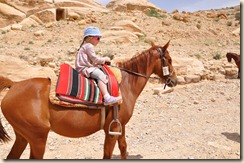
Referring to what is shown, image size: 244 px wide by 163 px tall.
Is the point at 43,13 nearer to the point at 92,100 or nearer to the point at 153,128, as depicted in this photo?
the point at 153,128

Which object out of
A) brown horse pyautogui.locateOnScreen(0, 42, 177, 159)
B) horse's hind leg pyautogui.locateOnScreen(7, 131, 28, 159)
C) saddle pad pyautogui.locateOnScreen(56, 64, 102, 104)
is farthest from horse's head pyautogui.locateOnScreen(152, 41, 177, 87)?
horse's hind leg pyautogui.locateOnScreen(7, 131, 28, 159)

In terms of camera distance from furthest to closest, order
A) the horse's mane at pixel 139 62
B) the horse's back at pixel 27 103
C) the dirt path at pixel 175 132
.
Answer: the dirt path at pixel 175 132, the horse's mane at pixel 139 62, the horse's back at pixel 27 103

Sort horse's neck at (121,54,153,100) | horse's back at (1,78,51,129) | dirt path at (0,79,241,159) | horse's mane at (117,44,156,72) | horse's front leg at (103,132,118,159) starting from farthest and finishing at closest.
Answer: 1. dirt path at (0,79,241,159)
2. horse's mane at (117,44,156,72)
3. horse's neck at (121,54,153,100)
4. horse's front leg at (103,132,118,159)
5. horse's back at (1,78,51,129)

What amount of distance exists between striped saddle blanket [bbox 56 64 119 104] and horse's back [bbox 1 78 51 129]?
211 millimetres

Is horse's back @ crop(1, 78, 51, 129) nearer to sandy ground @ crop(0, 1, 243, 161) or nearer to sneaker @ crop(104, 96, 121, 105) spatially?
sneaker @ crop(104, 96, 121, 105)

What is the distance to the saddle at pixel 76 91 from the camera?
136 inches

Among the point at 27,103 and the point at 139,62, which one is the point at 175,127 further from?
the point at 27,103

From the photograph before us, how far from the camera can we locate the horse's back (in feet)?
10.9

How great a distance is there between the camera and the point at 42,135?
3342mm

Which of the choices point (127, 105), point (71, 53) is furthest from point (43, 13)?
point (127, 105)

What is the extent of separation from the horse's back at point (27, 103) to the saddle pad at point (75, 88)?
205 mm

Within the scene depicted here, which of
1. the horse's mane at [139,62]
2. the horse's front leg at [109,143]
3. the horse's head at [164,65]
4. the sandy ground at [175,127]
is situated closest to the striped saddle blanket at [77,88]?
the horse's front leg at [109,143]

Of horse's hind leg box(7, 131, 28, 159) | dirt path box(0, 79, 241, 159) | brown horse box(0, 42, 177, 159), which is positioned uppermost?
brown horse box(0, 42, 177, 159)

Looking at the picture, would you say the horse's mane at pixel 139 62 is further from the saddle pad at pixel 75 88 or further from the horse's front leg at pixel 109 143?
the horse's front leg at pixel 109 143
